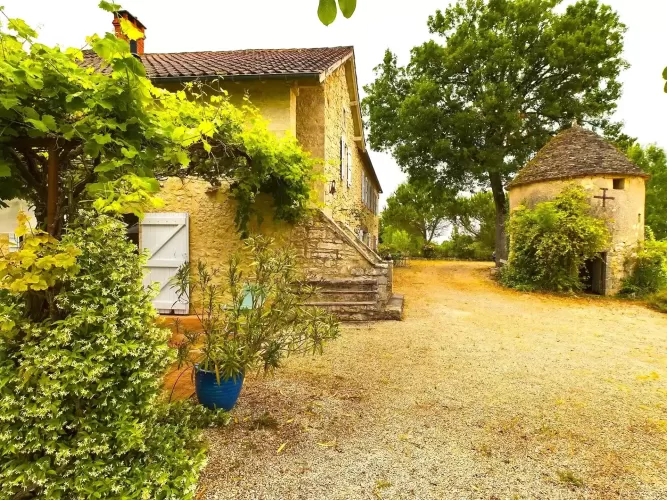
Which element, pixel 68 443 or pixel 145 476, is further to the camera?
pixel 145 476

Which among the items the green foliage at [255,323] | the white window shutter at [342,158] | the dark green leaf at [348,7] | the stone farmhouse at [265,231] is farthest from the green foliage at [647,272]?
the dark green leaf at [348,7]

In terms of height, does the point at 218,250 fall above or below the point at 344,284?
above

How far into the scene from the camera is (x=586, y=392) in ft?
14.8

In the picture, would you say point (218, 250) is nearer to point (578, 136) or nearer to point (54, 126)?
point (54, 126)

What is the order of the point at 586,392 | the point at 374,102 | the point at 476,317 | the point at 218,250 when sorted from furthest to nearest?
the point at 374,102, the point at 476,317, the point at 218,250, the point at 586,392

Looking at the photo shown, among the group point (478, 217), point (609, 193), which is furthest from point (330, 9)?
point (478, 217)

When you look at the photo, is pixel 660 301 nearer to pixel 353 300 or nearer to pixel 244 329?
pixel 353 300

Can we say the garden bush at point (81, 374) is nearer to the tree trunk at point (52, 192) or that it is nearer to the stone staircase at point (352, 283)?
the tree trunk at point (52, 192)

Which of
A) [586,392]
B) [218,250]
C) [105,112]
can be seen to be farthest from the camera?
[218,250]

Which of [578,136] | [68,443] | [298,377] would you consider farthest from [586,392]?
[578,136]

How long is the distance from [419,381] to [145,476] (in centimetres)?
337

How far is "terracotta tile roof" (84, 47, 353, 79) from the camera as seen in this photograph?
7.80 metres

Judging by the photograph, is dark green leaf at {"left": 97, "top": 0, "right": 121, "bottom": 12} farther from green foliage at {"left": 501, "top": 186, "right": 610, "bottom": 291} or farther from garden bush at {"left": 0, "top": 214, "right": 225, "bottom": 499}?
green foliage at {"left": 501, "top": 186, "right": 610, "bottom": 291}

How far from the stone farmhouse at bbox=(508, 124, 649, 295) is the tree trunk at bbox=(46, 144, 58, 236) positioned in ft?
45.2
